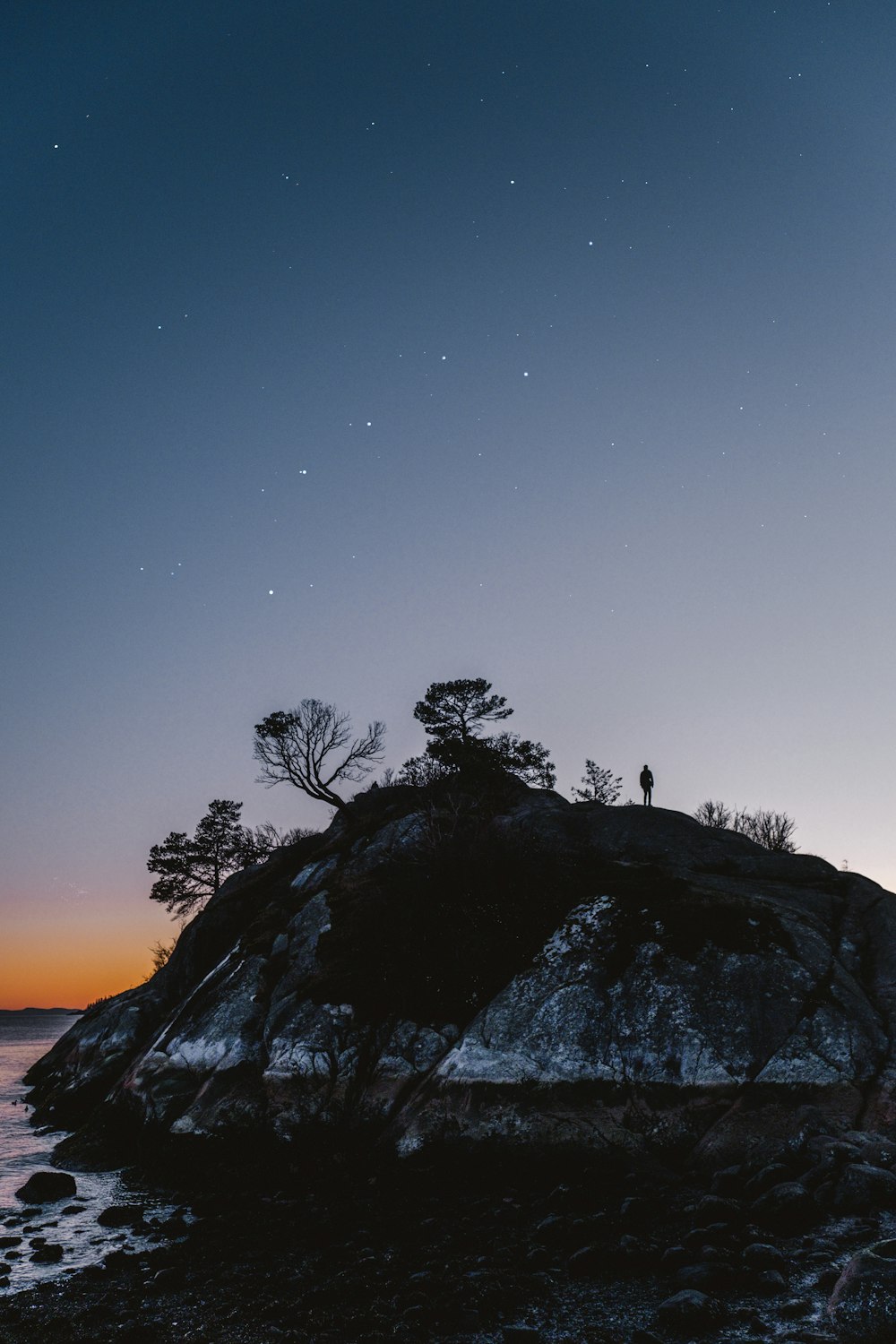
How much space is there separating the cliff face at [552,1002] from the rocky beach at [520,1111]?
0.07m

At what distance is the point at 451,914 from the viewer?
21125mm

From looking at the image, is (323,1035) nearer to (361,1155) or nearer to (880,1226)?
(361,1155)

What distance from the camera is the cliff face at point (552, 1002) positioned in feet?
49.2

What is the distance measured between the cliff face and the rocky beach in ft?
0.24

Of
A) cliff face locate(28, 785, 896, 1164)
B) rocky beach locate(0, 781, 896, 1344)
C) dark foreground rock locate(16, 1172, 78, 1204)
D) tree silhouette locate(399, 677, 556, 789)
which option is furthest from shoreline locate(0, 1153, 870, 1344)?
tree silhouette locate(399, 677, 556, 789)

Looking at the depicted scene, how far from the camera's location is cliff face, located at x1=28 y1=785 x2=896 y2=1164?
49.2ft

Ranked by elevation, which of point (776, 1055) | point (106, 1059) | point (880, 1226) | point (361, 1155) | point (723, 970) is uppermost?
point (723, 970)

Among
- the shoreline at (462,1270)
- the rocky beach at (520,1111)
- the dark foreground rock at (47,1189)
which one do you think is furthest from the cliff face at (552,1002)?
the dark foreground rock at (47,1189)

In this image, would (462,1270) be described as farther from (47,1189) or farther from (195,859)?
Answer: (195,859)

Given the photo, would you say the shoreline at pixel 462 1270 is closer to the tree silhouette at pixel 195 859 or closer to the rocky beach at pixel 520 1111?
the rocky beach at pixel 520 1111

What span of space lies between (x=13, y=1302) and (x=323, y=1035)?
30.7 feet

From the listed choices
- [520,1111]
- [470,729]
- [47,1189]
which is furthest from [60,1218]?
[470,729]

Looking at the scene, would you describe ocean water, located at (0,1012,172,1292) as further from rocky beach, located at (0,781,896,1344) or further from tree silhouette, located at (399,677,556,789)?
tree silhouette, located at (399,677,556,789)

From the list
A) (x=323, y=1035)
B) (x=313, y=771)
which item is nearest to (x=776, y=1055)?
(x=323, y=1035)
